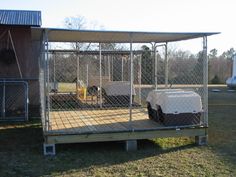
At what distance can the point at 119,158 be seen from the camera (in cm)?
643

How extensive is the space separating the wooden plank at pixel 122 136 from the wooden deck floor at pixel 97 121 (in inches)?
3.6

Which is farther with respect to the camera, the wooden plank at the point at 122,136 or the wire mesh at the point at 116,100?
the wire mesh at the point at 116,100

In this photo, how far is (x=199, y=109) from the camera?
729cm

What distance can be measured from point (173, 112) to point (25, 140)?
316 centimetres

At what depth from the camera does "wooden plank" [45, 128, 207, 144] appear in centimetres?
660

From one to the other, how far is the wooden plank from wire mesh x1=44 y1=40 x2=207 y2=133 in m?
0.11

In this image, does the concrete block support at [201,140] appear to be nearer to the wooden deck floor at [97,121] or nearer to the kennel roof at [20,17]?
the wooden deck floor at [97,121]

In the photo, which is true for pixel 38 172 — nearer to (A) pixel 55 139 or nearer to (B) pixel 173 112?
(A) pixel 55 139

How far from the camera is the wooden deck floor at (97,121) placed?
7.03 metres

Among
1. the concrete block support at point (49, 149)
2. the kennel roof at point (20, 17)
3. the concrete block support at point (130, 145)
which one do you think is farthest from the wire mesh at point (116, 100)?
the kennel roof at point (20, 17)

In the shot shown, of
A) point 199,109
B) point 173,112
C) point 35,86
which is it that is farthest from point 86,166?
point 35,86

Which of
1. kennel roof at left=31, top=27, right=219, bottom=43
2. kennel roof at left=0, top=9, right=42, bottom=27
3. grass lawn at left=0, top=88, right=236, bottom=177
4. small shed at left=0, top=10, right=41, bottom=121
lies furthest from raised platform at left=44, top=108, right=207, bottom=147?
kennel roof at left=0, top=9, right=42, bottom=27

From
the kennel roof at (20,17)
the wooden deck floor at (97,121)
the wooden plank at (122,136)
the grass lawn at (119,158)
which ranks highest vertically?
the kennel roof at (20,17)

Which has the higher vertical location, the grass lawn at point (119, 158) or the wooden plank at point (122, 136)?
the wooden plank at point (122, 136)
